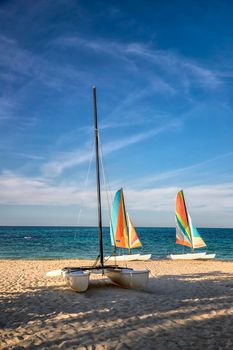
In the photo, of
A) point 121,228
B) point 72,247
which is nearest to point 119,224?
point 121,228

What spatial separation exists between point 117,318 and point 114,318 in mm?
78

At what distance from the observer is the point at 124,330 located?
702 cm

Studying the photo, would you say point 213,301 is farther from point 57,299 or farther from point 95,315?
point 57,299

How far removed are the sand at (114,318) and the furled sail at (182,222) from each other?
666 inches

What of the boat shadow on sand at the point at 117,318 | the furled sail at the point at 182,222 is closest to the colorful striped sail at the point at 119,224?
the boat shadow on sand at the point at 117,318

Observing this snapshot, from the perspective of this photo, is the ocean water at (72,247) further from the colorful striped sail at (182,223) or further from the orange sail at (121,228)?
the orange sail at (121,228)

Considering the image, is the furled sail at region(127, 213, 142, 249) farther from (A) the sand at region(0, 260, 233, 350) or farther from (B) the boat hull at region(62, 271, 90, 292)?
(B) the boat hull at region(62, 271, 90, 292)

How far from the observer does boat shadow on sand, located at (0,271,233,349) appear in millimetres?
6344

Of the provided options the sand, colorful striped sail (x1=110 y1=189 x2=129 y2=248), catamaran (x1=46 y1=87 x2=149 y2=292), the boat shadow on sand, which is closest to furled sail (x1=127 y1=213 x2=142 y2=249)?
colorful striped sail (x1=110 y1=189 x2=129 y2=248)

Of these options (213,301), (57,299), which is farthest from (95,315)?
(213,301)

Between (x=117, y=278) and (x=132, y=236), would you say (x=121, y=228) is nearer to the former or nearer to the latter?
(x=117, y=278)

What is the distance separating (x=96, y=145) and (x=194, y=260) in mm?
18795

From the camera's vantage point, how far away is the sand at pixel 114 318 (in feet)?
20.7

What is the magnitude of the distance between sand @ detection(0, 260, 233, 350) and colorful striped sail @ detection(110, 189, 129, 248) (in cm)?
439
